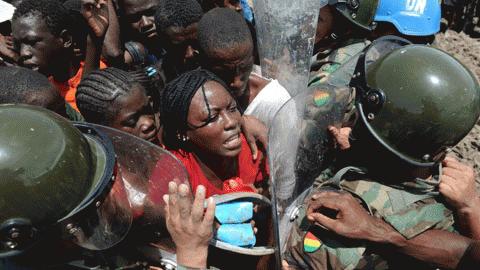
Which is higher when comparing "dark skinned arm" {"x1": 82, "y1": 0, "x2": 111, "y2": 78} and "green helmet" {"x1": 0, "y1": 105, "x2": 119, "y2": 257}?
"green helmet" {"x1": 0, "y1": 105, "x2": 119, "y2": 257}

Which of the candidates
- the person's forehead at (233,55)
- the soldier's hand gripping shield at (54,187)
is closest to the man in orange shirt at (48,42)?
the person's forehead at (233,55)

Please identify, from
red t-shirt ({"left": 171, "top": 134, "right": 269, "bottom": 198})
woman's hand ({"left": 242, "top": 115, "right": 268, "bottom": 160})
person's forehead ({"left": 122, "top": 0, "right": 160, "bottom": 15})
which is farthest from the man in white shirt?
person's forehead ({"left": 122, "top": 0, "right": 160, "bottom": 15})

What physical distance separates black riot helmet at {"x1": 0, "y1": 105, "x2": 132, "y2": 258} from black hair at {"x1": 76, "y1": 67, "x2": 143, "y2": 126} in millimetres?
871

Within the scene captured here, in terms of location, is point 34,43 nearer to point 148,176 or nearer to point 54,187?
point 148,176

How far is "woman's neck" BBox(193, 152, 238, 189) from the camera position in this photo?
2.39m

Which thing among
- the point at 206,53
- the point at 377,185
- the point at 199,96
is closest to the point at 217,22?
the point at 206,53

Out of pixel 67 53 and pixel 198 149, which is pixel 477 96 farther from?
pixel 67 53

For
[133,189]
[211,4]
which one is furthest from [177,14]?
[133,189]

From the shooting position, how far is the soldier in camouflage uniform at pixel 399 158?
5.55 ft

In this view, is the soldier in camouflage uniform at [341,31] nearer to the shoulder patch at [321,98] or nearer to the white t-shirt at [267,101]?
the white t-shirt at [267,101]

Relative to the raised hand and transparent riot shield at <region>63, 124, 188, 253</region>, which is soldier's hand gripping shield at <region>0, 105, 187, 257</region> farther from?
the raised hand

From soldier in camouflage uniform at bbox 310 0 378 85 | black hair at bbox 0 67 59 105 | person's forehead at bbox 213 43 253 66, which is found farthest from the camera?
soldier in camouflage uniform at bbox 310 0 378 85

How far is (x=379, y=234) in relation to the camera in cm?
179

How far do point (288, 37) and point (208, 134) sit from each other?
88 centimetres
